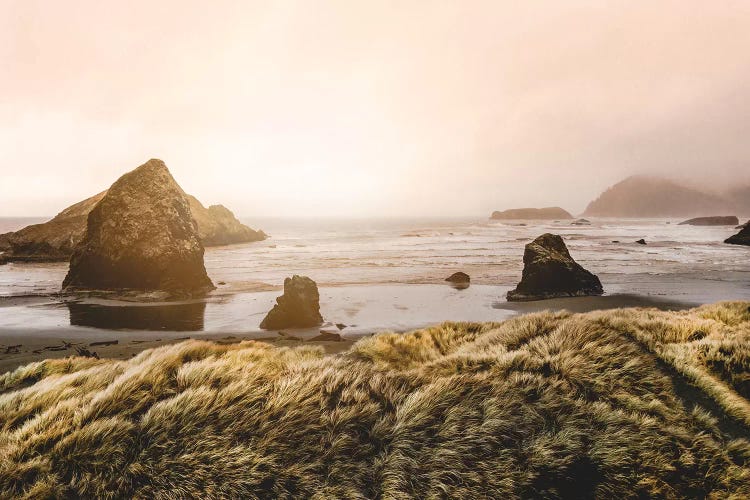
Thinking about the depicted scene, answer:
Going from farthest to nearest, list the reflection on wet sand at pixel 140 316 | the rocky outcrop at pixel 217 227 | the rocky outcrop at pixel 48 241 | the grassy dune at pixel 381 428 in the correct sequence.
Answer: the rocky outcrop at pixel 217 227, the rocky outcrop at pixel 48 241, the reflection on wet sand at pixel 140 316, the grassy dune at pixel 381 428

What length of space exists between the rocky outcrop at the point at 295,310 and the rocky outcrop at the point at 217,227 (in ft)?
140

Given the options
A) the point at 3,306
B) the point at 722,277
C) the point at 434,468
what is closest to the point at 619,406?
the point at 434,468

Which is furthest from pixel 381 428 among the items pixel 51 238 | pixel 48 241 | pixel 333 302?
pixel 51 238

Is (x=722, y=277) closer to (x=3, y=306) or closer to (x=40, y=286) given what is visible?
(x=3, y=306)

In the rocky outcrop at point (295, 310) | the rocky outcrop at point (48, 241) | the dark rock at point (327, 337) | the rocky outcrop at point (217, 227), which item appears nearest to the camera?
the dark rock at point (327, 337)

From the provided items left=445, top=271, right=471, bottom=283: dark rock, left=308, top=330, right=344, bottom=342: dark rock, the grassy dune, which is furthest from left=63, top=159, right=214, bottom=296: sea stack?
the grassy dune

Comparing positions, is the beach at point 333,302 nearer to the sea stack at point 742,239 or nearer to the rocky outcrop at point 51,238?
the rocky outcrop at point 51,238

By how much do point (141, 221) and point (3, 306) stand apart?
255 inches

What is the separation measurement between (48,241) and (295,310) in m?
36.4

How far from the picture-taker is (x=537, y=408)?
3.01 metres

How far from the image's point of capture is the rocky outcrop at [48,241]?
34062 millimetres

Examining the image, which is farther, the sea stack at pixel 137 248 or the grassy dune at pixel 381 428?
the sea stack at pixel 137 248

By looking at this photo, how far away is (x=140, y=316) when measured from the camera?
1446cm

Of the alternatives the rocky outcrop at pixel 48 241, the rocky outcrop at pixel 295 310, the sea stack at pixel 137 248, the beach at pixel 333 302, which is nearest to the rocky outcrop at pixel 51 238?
the rocky outcrop at pixel 48 241
